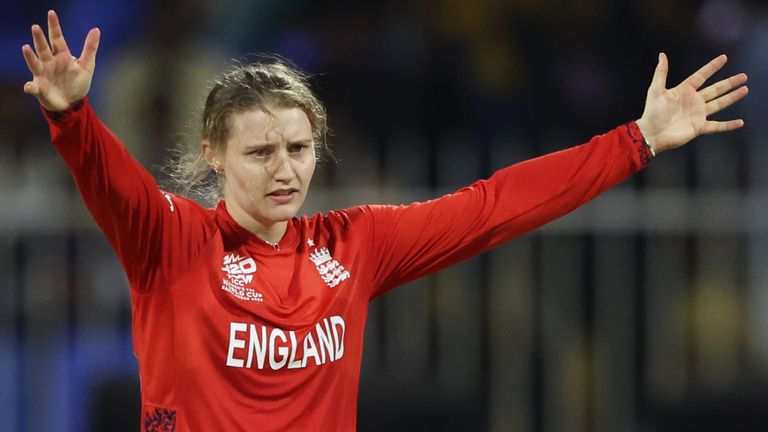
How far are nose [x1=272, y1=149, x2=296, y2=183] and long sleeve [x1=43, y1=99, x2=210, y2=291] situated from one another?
234mm

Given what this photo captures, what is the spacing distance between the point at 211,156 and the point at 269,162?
9.5 inches

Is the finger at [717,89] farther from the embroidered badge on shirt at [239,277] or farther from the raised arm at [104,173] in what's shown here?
the raised arm at [104,173]

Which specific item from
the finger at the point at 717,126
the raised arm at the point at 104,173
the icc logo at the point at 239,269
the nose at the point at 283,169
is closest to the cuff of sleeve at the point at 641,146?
the finger at the point at 717,126

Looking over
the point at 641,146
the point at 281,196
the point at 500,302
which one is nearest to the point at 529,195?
the point at 641,146

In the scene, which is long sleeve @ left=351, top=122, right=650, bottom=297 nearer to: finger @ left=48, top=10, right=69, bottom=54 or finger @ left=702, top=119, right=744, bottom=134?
finger @ left=702, top=119, right=744, bottom=134

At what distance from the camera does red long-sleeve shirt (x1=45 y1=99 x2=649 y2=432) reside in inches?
108

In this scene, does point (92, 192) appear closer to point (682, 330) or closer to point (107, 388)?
point (107, 388)

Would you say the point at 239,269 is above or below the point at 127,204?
below

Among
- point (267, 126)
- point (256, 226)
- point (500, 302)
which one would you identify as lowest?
point (500, 302)

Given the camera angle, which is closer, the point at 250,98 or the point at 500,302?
the point at 250,98

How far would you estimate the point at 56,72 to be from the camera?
246 cm

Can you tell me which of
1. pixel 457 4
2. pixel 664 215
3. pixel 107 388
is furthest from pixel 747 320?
pixel 107 388

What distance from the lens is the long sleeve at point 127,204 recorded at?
246 centimetres

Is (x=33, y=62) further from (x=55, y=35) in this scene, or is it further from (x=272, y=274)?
(x=272, y=274)
